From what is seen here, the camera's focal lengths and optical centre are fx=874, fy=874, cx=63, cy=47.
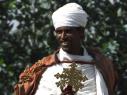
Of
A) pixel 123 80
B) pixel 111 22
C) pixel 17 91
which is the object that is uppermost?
pixel 17 91

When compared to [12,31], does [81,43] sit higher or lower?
higher

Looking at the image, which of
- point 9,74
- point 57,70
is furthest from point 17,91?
point 9,74

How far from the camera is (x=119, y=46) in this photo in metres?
10.3

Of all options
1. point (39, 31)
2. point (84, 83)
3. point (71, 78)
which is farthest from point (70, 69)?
point (39, 31)

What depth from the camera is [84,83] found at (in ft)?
23.0

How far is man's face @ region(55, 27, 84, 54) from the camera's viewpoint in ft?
22.9

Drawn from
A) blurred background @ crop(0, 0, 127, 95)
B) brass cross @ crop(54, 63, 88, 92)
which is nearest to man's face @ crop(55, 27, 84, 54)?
brass cross @ crop(54, 63, 88, 92)

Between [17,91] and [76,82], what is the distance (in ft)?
1.83

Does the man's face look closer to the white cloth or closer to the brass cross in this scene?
the white cloth

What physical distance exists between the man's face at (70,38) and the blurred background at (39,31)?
10.4ft

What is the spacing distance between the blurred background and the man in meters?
3.01

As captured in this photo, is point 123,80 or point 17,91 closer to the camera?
point 17,91

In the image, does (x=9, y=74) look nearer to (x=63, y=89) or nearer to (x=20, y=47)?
(x=20, y=47)

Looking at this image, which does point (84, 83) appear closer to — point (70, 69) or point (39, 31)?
point (70, 69)
